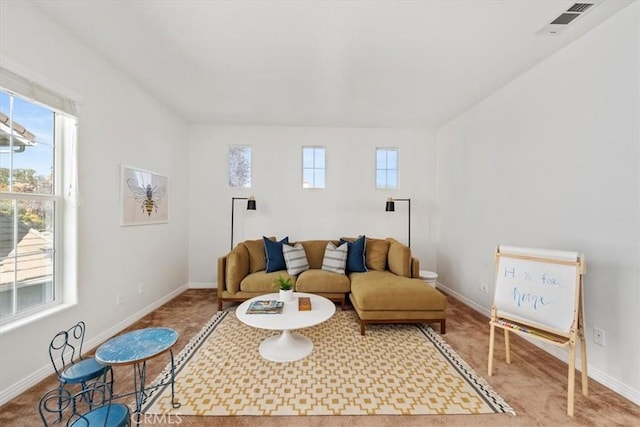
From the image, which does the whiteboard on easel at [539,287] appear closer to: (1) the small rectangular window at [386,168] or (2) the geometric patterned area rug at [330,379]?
(2) the geometric patterned area rug at [330,379]

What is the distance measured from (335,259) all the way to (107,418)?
2832mm

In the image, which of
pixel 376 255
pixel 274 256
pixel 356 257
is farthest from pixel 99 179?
pixel 376 255

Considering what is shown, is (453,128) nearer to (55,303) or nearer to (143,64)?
(143,64)

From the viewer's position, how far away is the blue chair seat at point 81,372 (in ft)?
5.24

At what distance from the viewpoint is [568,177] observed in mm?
2416

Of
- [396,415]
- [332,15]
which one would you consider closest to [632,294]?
[396,415]

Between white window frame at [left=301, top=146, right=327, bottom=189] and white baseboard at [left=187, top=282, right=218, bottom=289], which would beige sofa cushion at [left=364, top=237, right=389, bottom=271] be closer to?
white window frame at [left=301, top=146, right=327, bottom=189]

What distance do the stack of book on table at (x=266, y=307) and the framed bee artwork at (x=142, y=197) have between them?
1769mm

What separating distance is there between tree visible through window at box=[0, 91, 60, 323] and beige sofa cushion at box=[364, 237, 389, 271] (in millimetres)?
3398

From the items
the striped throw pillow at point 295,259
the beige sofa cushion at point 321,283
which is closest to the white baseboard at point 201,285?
the striped throw pillow at point 295,259

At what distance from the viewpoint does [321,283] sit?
3502 mm

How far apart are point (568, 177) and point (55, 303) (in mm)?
4585

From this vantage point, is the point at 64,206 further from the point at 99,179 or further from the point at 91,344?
the point at 91,344

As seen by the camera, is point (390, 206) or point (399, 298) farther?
point (390, 206)
